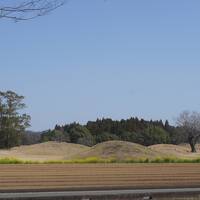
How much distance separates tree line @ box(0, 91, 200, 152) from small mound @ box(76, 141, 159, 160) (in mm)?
35418

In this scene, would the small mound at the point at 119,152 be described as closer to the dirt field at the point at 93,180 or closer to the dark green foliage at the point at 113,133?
the dirt field at the point at 93,180

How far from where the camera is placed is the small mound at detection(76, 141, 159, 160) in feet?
342

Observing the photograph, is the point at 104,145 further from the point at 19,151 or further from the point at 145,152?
the point at 19,151

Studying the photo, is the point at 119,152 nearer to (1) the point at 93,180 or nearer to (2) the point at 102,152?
(2) the point at 102,152

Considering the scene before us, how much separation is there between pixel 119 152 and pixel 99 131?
77953mm

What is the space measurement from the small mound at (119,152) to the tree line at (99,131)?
35.4 meters

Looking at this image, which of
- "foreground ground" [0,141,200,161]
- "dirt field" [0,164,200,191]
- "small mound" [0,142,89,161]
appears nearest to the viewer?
"dirt field" [0,164,200,191]

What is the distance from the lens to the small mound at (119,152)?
10425cm

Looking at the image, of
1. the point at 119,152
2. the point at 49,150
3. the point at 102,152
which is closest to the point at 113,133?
the point at 49,150

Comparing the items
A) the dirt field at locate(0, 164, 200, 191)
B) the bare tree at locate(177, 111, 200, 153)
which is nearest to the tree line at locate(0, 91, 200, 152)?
the bare tree at locate(177, 111, 200, 153)

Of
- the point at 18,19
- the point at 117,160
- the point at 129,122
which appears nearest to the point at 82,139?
the point at 129,122

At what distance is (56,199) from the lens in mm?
20766

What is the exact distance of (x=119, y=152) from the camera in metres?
108

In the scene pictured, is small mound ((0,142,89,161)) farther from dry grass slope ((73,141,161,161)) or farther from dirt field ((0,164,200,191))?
dirt field ((0,164,200,191))
